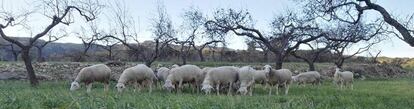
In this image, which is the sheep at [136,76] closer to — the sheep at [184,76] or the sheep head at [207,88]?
the sheep at [184,76]

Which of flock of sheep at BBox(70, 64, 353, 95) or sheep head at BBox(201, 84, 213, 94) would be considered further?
flock of sheep at BBox(70, 64, 353, 95)

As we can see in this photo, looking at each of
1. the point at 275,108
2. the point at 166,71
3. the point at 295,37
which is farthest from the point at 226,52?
the point at 275,108

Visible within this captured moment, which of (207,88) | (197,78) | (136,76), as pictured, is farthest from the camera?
(197,78)

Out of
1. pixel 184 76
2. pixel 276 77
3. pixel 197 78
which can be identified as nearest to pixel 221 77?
pixel 197 78

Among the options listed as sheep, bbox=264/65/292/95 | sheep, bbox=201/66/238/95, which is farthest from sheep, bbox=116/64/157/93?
sheep, bbox=264/65/292/95

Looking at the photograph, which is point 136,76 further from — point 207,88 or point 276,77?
point 276,77

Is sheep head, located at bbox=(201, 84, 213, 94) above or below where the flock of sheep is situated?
below

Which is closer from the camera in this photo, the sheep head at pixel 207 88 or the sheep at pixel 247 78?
the sheep head at pixel 207 88

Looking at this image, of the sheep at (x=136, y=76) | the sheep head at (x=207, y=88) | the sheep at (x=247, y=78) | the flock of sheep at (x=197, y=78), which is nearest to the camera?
the sheep head at (x=207, y=88)

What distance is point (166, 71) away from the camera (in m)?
24.5

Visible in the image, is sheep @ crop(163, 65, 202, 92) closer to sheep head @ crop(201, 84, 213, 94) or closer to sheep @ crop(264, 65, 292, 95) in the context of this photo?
sheep head @ crop(201, 84, 213, 94)

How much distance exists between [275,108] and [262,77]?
13.4m

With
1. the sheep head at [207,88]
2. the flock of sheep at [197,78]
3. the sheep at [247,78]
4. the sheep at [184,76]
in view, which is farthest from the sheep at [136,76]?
the sheep at [247,78]

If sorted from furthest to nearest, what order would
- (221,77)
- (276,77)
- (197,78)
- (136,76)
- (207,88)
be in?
(276,77) → (197,78) → (136,76) → (221,77) → (207,88)
